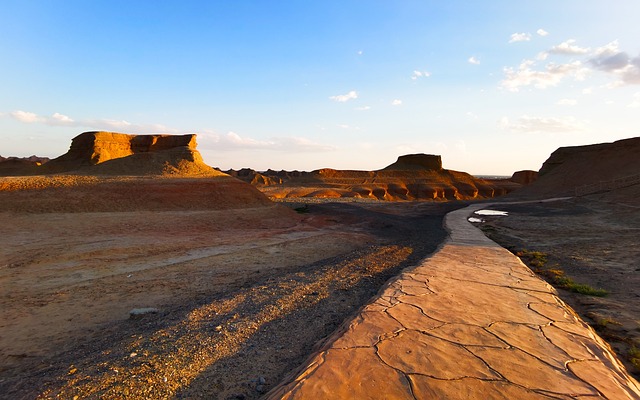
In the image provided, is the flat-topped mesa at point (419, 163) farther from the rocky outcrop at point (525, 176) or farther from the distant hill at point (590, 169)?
the distant hill at point (590, 169)

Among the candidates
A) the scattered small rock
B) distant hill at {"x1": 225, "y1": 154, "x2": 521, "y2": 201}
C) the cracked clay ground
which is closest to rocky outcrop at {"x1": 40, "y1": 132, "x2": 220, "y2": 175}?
distant hill at {"x1": 225, "y1": 154, "x2": 521, "y2": 201}

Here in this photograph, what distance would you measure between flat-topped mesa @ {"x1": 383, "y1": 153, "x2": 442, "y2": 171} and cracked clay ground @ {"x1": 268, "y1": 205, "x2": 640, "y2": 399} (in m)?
82.6

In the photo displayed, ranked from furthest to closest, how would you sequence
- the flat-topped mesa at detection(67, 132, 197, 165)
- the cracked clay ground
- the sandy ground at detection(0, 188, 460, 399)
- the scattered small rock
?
1. the flat-topped mesa at detection(67, 132, 197, 165)
2. the scattered small rock
3. the sandy ground at detection(0, 188, 460, 399)
4. the cracked clay ground

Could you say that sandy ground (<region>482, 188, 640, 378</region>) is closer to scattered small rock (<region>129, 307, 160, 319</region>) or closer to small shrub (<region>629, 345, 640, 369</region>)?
small shrub (<region>629, 345, 640, 369</region>)

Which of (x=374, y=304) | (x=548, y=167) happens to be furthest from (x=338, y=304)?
(x=548, y=167)

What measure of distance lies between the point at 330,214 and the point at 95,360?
21.3m

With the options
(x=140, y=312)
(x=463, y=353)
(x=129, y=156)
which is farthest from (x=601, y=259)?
(x=129, y=156)

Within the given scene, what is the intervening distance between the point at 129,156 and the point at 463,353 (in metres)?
33.1

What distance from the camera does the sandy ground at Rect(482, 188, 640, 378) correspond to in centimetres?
438

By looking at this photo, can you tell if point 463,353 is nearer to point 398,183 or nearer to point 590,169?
point 590,169

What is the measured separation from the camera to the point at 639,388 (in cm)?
292

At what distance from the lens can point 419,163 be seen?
86438 mm

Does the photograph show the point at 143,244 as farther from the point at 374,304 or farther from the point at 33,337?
the point at 374,304

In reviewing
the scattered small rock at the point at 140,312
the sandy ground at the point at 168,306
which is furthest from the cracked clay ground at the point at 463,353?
the scattered small rock at the point at 140,312
